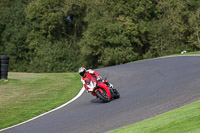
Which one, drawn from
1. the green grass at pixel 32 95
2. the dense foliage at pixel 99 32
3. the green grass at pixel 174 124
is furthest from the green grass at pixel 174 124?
the dense foliage at pixel 99 32

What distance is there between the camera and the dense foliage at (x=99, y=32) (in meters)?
47.9

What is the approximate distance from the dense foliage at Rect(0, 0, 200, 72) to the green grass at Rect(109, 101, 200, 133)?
125 ft

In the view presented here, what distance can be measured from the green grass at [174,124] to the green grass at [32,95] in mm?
5325

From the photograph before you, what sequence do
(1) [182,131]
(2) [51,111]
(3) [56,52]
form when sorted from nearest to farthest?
(1) [182,131]
(2) [51,111]
(3) [56,52]

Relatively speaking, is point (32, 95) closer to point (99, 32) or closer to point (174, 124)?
point (174, 124)

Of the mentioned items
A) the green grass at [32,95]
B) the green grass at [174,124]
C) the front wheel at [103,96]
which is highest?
the green grass at [174,124]

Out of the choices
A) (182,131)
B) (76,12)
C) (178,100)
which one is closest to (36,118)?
(178,100)

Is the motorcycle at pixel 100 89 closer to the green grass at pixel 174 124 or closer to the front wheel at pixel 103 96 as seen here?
the front wheel at pixel 103 96

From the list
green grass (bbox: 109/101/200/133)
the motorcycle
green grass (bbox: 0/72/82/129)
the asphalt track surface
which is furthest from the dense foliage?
green grass (bbox: 109/101/200/133)

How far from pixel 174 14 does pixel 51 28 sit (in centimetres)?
1779

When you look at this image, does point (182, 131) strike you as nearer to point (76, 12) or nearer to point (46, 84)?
point (46, 84)

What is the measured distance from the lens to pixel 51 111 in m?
12.9

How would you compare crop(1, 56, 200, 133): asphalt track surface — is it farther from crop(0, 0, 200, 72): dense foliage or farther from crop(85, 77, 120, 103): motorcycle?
crop(0, 0, 200, 72): dense foliage

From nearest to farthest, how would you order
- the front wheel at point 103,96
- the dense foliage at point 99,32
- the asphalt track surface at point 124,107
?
the asphalt track surface at point 124,107 → the front wheel at point 103,96 → the dense foliage at point 99,32
